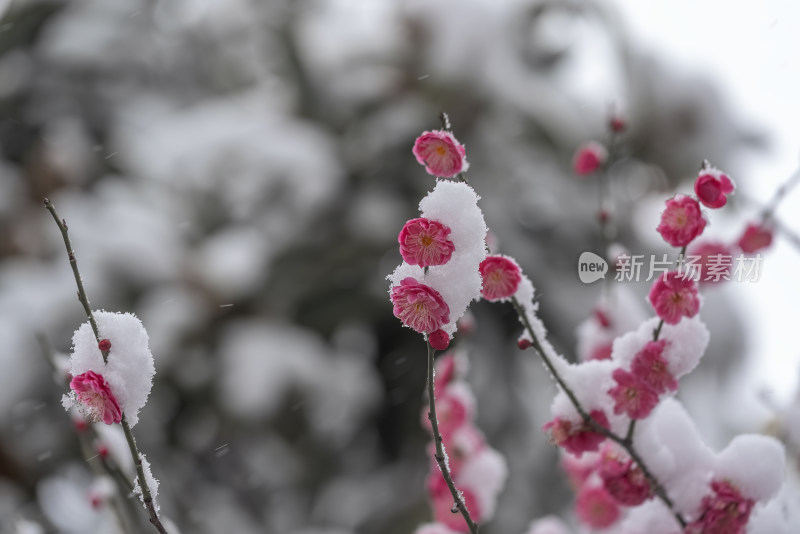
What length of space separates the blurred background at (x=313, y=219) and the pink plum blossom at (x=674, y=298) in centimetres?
128

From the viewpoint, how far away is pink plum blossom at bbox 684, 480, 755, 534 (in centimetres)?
46

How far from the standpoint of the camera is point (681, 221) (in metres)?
0.42

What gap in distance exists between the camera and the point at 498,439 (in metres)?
1.70

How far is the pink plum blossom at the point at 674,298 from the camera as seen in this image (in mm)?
436

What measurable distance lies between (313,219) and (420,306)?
1.53m

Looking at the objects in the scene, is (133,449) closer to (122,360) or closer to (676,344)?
(122,360)

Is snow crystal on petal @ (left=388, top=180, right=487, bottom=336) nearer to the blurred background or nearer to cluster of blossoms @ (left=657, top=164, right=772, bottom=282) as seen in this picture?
cluster of blossoms @ (left=657, top=164, right=772, bottom=282)

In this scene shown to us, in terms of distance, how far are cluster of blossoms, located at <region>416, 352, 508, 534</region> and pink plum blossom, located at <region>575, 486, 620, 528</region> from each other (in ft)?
0.30

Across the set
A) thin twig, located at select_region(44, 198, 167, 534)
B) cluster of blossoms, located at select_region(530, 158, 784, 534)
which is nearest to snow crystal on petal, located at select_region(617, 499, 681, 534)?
cluster of blossoms, located at select_region(530, 158, 784, 534)

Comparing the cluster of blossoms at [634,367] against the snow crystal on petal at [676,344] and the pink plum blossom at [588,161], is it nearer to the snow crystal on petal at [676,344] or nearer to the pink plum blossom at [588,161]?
the snow crystal on petal at [676,344]

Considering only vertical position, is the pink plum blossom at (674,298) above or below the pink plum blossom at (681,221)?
below

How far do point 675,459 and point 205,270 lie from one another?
150 cm

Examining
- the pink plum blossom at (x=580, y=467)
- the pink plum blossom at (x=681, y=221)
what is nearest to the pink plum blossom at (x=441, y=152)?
the pink plum blossom at (x=681, y=221)

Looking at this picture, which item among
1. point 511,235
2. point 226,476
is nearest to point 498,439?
point 511,235
